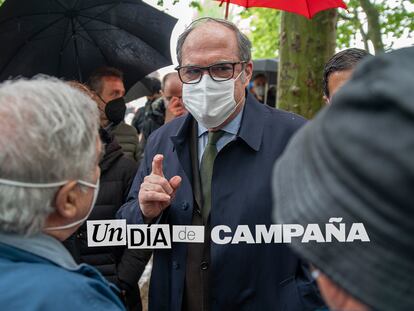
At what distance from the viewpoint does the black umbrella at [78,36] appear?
12.5 feet

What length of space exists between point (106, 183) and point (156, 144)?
69cm

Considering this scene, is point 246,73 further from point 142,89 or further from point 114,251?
point 142,89

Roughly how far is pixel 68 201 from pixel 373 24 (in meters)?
9.63

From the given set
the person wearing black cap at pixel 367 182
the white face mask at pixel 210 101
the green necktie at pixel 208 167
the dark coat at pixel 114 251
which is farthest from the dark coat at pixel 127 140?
the person wearing black cap at pixel 367 182

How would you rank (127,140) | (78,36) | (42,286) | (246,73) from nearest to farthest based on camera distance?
(42,286)
(246,73)
(78,36)
(127,140)

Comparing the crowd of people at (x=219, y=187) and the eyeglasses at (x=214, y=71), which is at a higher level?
the eyeglasses at (x=214, y=71)

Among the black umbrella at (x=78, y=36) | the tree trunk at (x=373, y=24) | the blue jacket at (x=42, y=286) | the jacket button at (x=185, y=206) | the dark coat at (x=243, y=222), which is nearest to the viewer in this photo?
the blue jacket at (x=42, y=286)

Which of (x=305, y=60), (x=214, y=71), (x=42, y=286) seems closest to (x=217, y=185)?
(x=214, y=71)

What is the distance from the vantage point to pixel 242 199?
2.49 meters

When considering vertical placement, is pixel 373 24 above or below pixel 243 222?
above

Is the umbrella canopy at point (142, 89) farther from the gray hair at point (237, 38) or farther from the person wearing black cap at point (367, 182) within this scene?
the person wearing black cap at point (367, 182)

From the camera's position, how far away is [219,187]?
2.53 metres

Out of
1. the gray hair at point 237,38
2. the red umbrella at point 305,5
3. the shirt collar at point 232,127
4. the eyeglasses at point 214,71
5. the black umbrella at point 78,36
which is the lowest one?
the shirt collar at point 232,127

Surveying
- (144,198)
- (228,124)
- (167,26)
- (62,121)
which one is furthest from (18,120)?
(167,26)
